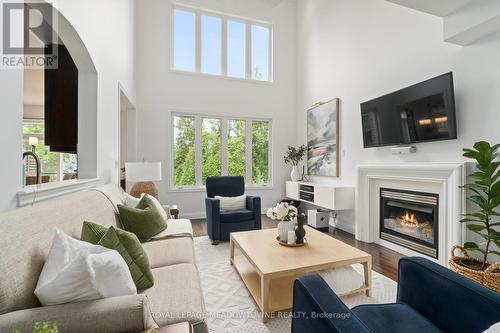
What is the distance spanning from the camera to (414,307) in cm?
125

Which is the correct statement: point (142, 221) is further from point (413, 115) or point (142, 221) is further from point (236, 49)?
point (236, 49)

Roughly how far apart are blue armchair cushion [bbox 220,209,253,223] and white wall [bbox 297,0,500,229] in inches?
68.6

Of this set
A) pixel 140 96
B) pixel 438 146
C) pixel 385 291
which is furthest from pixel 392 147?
pixel 140 96

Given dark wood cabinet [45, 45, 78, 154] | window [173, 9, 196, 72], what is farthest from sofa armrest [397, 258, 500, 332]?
window [173, 9, 196, 72]

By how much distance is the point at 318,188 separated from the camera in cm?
426

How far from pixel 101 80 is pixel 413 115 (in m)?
3.51

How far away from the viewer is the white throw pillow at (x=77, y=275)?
983 millimetres

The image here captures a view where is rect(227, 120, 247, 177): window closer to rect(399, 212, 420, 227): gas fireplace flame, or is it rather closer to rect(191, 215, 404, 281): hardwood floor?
rect(191, 215, 404, 281): hardwood floor

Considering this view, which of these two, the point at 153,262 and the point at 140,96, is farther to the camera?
the point at 140,96

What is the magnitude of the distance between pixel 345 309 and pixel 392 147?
2935 millimetres

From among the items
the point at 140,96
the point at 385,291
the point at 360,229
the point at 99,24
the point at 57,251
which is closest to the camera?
the point at 57,251

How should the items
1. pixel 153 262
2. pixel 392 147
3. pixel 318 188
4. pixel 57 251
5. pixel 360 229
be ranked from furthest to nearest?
pixel 318 188 < pixel 360 229 < pixel 392 147 < pixel 153 262 < pixel 57 251

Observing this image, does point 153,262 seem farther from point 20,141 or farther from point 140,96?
point 140,96

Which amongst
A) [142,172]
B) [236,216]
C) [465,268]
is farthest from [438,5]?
[142,172]
